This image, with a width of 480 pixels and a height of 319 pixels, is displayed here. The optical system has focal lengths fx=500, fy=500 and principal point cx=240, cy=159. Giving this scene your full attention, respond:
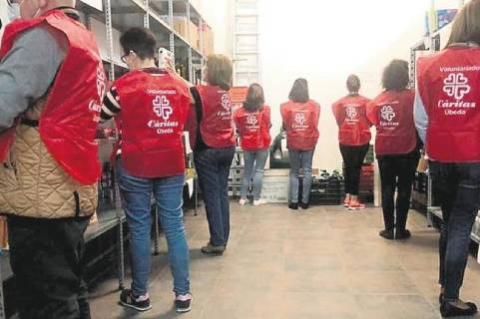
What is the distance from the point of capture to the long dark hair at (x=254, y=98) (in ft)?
17.8

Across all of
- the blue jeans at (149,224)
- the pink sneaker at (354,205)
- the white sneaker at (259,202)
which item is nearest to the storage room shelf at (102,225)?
the blue jeans at (149,224)

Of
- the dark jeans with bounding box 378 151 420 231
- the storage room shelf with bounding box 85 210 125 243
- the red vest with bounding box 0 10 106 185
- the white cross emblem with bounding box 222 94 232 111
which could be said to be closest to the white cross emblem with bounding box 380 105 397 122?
the dark jeans with bounding box 378 151 420 231

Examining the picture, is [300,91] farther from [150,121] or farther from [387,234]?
[150,121]

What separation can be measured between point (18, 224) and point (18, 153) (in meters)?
0.19

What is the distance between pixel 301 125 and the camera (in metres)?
5.37

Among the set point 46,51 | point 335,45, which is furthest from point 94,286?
point 335,45

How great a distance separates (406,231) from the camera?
157 inches

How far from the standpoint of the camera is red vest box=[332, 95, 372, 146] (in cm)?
515

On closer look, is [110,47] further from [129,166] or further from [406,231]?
[406,231]

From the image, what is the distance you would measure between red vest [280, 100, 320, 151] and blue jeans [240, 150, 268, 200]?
0.40 meters

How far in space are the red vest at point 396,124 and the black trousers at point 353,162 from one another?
1.29m

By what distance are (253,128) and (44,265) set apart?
171 inches

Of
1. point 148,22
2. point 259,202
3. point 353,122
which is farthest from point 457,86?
point 259,202

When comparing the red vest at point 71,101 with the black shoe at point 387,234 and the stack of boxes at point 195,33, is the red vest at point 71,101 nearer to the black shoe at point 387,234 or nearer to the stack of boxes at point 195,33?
the black shoe at point 387,234
